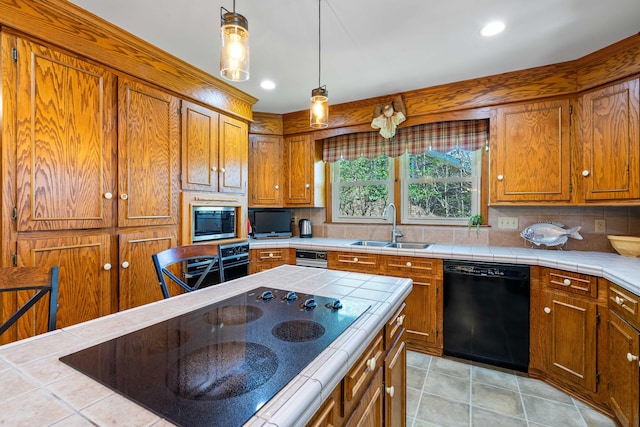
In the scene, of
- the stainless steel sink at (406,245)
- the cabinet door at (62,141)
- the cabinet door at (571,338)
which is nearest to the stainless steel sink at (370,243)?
the stainless steel sink at (406,245)

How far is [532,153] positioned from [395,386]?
2197 mm

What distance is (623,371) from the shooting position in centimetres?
160

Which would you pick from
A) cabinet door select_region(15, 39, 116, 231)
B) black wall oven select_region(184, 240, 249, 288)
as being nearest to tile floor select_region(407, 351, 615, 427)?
black wall oven select_region(184, 240, 249, 288)

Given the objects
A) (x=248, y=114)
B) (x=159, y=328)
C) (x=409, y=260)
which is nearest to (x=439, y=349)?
(x=409, y=260)

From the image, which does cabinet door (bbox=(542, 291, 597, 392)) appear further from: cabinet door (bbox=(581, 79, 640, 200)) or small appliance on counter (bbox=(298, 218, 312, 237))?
small appliance on counter (bbox=(298, 218, 312, 237))

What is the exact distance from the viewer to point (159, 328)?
902 mm

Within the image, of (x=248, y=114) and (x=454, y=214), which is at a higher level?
(x=248, y=114)

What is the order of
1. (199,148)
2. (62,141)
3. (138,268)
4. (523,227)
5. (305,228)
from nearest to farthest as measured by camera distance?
(62,141) < (138,268) < (199,148) < (523,227) < (305,228)

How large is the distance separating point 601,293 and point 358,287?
1.62m

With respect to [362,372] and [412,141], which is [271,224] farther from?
[362,372]

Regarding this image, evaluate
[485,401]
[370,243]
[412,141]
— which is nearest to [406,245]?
[370,243]

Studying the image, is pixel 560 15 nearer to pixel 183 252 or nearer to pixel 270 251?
pixel 183 252

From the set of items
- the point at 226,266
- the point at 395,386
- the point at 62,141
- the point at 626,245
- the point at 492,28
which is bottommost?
the point at 395,386

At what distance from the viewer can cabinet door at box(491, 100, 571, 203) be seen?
7.72 ft
